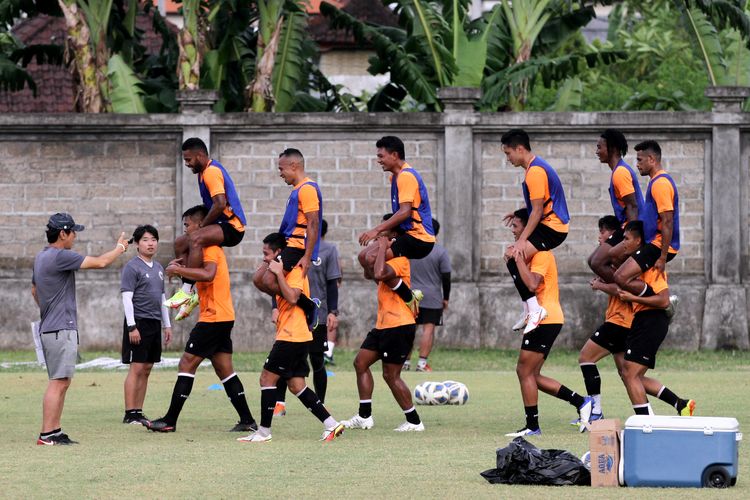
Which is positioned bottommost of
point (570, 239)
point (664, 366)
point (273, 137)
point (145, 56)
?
point (664, 366)

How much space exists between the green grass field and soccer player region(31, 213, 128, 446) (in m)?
0.28

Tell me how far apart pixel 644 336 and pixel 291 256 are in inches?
115

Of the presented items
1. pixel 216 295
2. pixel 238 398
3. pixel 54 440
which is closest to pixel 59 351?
pixel 54 440

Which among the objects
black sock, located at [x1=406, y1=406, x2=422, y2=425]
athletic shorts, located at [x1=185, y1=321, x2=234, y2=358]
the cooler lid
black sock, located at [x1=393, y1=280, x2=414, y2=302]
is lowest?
black sock, located at [x1=406, y1=406, x2=422, y2=425]

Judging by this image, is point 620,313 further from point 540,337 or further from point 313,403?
point 313,403

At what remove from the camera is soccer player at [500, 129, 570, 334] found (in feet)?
39.3

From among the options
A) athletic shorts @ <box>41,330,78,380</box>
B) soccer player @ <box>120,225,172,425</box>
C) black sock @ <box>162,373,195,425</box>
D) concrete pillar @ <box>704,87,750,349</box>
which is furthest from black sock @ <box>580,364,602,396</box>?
concrete pillar @ <box>704,87,750,349</box>

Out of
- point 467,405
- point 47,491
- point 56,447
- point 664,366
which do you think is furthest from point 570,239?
point 47,491

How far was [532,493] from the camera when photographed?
8977 millimetres

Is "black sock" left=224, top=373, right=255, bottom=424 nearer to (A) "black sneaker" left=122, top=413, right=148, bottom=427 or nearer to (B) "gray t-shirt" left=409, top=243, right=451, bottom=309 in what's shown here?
(A) "black sneaker" left=122, top=413, right=148, bottom=427

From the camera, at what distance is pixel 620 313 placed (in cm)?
1256

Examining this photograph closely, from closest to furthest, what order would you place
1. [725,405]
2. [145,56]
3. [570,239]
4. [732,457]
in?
[732,457], [725,405], [570,239], [145,56]

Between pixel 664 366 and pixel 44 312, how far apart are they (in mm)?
9902

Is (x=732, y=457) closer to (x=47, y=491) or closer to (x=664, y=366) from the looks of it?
(x=47, y=491)
